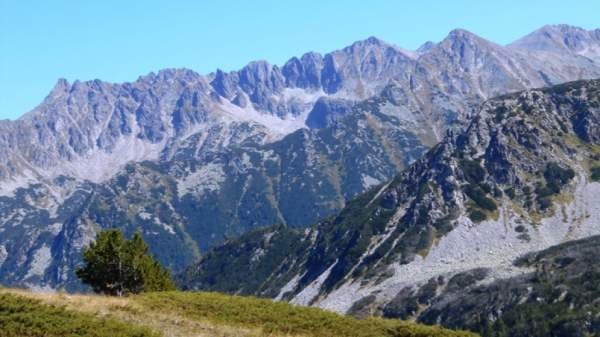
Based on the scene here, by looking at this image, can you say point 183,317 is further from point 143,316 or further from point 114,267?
point 114,267

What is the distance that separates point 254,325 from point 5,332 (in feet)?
50.1

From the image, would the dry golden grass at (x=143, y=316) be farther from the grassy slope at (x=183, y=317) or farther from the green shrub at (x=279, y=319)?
the green shrub at (x=279, y=319)

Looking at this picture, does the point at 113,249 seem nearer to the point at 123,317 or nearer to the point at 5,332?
the point at 123,317

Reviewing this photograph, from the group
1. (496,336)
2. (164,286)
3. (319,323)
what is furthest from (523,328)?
(319,323)

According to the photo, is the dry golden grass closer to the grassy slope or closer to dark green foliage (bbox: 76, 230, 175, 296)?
the grassy slope

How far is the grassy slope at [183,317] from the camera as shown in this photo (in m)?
40.2

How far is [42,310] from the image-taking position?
4156 cm

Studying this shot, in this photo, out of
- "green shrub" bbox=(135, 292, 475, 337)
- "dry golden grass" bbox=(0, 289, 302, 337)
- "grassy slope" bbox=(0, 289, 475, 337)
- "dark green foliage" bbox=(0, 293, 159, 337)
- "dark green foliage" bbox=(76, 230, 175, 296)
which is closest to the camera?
"dark green foliage" bbox=(0, 293, 159, 337)

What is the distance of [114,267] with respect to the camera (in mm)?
73625

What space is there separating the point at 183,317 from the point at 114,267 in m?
30.2

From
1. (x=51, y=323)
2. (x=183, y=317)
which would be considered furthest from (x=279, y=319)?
(x=51, y=323)

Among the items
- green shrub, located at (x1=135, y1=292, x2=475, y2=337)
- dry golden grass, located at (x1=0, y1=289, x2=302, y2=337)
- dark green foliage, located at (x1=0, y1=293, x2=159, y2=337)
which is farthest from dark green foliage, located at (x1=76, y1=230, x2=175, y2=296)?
dark green foliage, located at (x1=0, y1=293, x2=159, y2=337)

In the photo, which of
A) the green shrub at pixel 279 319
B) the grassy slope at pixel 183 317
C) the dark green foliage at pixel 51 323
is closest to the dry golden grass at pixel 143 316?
the grassy slope at pixel 183 317

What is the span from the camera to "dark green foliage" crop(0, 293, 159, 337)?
37.9 metres
